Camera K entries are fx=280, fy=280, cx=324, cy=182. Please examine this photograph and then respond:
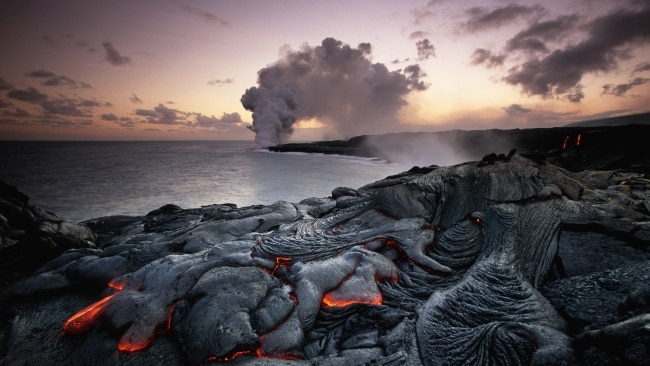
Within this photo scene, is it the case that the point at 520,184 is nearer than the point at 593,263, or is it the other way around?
the point at 593,263

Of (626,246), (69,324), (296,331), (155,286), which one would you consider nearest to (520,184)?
(626,246)

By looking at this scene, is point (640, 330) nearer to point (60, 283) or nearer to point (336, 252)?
point (336, 252)

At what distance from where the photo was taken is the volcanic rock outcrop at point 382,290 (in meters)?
3.73

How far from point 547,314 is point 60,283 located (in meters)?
9.05

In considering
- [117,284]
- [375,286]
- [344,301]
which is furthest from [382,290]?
[117,284]

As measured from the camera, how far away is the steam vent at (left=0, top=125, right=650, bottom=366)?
375 centimetres

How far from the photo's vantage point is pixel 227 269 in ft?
16.9

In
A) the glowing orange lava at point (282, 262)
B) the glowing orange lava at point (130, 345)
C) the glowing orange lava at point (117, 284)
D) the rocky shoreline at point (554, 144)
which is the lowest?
the glowing orange lava at point (130, 345)

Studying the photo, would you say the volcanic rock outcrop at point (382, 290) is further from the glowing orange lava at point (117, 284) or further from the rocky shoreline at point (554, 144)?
the rocky shoreline at point (554, 144)

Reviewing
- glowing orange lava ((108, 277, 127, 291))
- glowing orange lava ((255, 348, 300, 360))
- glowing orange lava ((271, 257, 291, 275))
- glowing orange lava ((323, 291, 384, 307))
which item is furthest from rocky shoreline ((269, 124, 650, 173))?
glowing orange lava ((108, 277, 127, 291))

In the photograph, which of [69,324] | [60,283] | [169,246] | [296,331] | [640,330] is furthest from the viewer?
[169,246]

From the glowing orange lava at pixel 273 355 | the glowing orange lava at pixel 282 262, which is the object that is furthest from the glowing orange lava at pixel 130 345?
the glowing orange lava at pixel 282 262

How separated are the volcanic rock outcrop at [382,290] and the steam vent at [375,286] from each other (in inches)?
1.0

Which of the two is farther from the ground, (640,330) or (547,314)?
(640,330)
